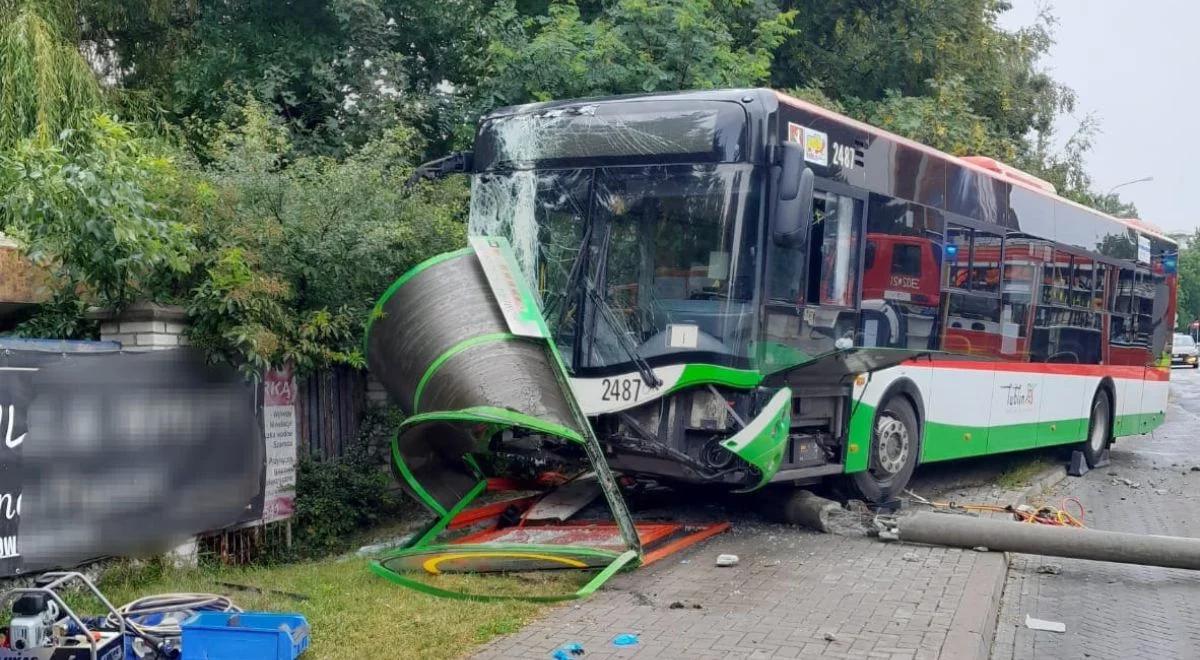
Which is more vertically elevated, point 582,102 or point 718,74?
point 718,74

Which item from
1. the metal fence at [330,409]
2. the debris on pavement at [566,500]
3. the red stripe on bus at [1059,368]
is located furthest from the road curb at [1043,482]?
the metal fence at [330,409]

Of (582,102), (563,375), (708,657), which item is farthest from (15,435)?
(582,102)

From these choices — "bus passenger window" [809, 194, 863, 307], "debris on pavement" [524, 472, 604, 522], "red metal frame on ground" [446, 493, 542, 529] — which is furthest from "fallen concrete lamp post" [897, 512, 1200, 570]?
"red metal frame on ground" [446, 493, 542, 529]

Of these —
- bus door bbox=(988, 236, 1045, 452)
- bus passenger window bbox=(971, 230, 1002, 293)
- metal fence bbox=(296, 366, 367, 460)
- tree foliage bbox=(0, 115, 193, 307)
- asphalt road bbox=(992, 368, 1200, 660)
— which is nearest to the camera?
asphalt road bbox=(992, 368, 1200, 660)

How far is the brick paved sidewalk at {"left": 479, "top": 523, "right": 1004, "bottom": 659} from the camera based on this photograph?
6207 millimetres

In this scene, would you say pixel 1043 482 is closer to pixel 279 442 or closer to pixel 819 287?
pixel 819 287

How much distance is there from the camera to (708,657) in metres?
6.00

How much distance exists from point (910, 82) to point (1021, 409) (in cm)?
925

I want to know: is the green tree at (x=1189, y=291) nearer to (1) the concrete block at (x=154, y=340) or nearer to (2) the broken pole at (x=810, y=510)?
(2) the broken pole at (x=810, y=510)

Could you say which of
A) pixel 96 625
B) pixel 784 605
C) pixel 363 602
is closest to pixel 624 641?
pixel 784 605

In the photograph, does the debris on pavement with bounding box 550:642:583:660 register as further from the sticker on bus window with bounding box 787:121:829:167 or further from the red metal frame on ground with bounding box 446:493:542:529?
the sticker on bus window with bounding box 787:121:829:167

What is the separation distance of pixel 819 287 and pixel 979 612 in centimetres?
317

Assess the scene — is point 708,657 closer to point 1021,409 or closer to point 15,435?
point 15,435

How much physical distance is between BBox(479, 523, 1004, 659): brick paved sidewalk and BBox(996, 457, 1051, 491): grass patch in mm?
4755
